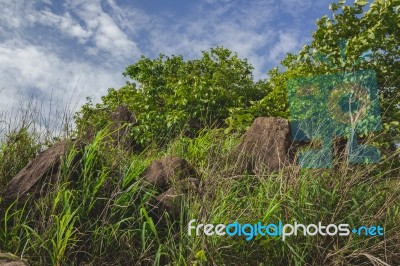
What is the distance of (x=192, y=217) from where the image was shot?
15.8 feet

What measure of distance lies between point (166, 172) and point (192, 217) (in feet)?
3.88

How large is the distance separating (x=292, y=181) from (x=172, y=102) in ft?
21.9

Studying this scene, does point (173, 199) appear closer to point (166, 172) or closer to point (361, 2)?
point (166, 172)

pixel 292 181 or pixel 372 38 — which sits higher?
pixel 372 38

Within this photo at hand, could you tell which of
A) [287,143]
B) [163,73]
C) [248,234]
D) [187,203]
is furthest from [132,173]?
[163,73]

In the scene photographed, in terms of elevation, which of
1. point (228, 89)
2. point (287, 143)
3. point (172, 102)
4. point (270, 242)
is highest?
point (228, 89)

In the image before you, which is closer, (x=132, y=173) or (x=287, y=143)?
(x=132, y=173)

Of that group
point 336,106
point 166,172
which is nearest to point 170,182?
point 166,172

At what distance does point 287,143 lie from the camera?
7.25 meters

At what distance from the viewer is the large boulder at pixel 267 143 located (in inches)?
269

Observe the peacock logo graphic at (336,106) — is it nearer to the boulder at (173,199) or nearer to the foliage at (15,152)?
the boulder at (173,199)

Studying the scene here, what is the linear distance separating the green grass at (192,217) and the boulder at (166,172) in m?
0.28

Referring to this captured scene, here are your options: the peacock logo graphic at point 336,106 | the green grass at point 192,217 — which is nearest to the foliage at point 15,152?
the green grass at point 192,217

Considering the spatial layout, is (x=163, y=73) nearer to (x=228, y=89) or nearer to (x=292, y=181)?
(x=228, y=89)
